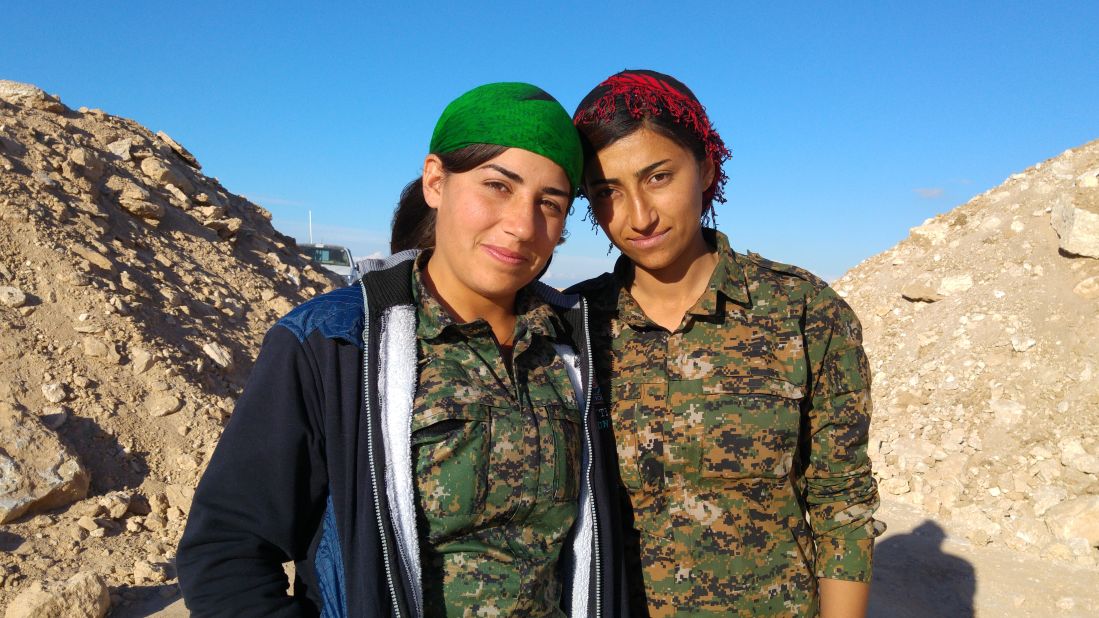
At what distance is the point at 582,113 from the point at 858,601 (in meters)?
1.64

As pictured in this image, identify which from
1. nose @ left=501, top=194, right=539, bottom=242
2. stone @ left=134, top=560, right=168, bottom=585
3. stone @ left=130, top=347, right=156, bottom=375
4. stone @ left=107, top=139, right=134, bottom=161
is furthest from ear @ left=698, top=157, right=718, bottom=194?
stone @ left=107, top=139, right=134, bottom=161

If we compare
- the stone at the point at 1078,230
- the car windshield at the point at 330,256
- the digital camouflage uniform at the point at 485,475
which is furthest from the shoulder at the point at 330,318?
the car windshield at the point at 330,256

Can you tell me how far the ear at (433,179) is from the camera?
69.7 inches

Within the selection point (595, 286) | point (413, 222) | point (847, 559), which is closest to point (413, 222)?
point (413, 222)

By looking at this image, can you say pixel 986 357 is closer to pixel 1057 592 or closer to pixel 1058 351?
pixel 1058 351

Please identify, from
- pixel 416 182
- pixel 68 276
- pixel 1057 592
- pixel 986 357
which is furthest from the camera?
pixel 986 357

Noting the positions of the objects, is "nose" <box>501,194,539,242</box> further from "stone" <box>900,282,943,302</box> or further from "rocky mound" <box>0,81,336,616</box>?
"stone" <box>900,282,943,302</box>

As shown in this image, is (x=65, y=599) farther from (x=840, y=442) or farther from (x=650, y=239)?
(x=840, y=442)

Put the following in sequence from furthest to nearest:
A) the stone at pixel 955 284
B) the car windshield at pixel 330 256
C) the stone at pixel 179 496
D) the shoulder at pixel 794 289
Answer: the car windshield at pixel 330 256, the stone at pixel 955 284, the stone at pixel 179 496, the shoulder at pixel 794 289

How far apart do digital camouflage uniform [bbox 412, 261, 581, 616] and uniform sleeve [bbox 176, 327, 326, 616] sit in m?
0.25

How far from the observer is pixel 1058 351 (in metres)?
7.05

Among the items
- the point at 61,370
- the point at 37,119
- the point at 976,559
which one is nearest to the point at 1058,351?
the point at 976,559

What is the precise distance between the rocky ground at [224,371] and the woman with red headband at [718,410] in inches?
131

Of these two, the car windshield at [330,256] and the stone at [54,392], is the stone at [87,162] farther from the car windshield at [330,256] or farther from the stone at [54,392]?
the car windshield at [330,256]
